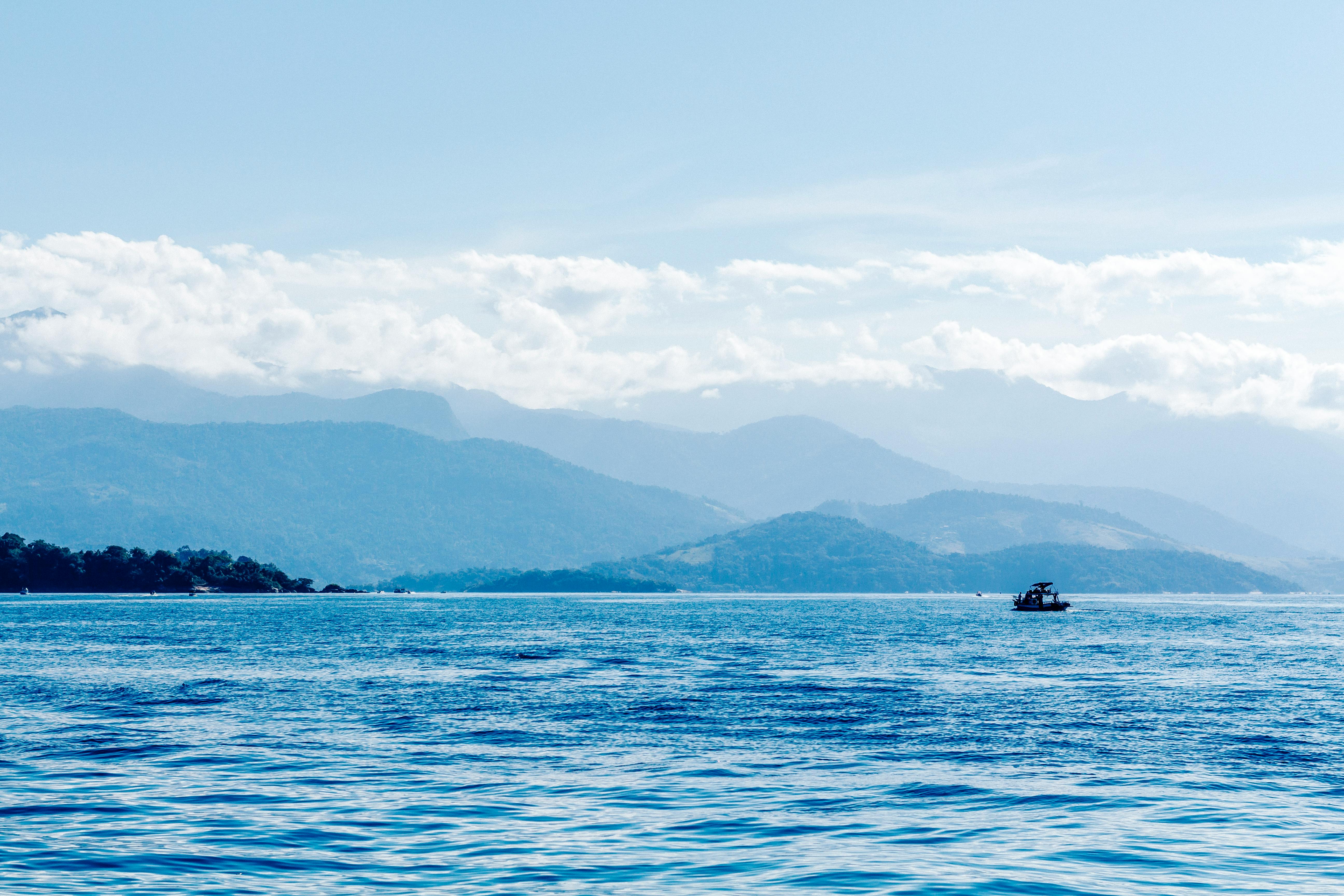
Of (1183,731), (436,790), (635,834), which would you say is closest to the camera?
(635,834)

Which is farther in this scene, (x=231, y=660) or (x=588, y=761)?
(x=231, y=660)

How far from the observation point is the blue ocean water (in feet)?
103

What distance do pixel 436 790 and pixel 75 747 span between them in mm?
19583

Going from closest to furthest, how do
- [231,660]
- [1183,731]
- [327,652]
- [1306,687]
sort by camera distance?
[1183,731], [1306,687], [231,660], [327,652]

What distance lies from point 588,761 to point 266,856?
1777 centimetres

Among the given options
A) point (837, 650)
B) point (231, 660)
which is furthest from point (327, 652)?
point (837, 650)

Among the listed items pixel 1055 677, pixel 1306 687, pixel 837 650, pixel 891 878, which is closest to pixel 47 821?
pixel 891 878

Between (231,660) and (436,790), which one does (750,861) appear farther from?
(231,660)

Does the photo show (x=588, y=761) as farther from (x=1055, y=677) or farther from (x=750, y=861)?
(x=1055, y=677)

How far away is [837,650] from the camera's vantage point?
124 m

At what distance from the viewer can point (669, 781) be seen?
45.0 meters

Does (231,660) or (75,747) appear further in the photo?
(231,660)

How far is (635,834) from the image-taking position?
117 ft

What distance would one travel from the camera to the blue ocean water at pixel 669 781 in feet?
103
